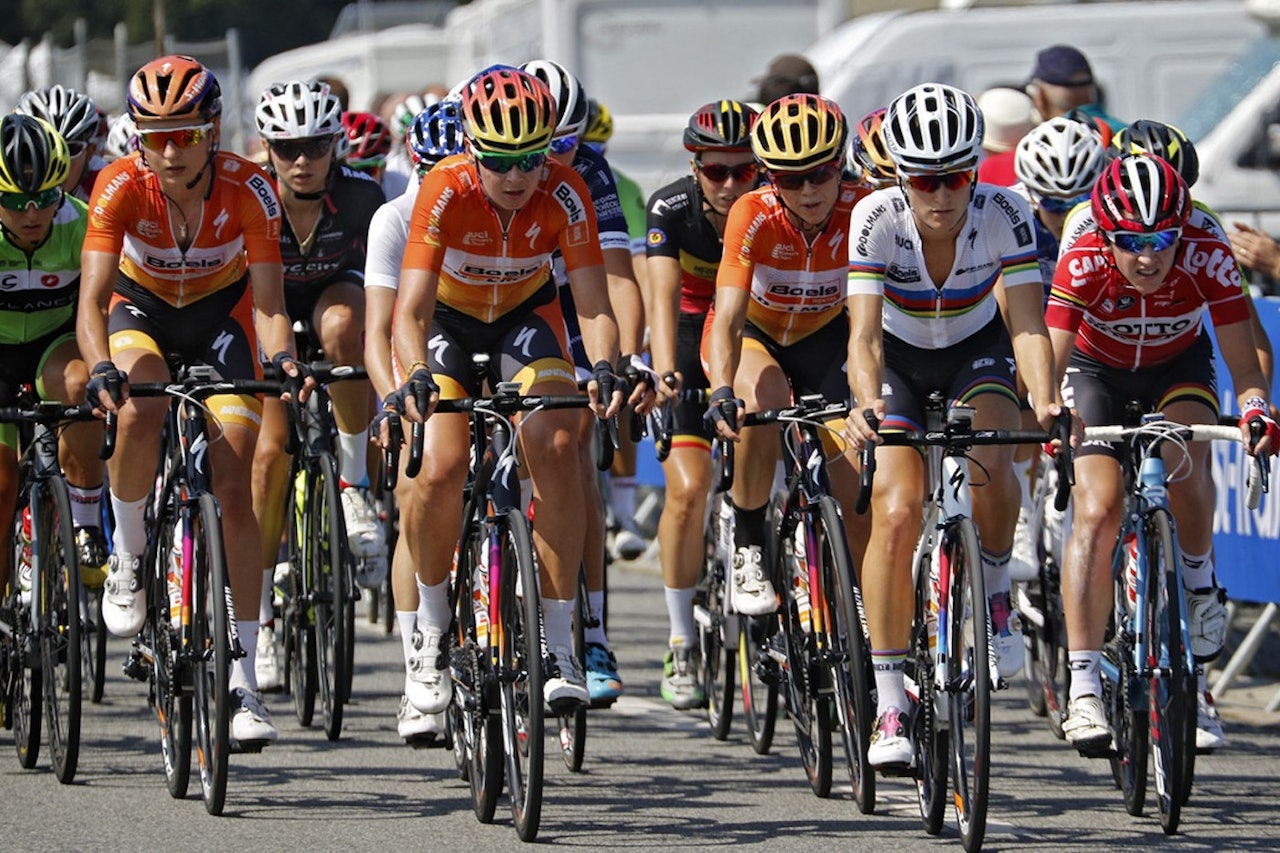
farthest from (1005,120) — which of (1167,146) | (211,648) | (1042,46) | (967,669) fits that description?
(1042,46)

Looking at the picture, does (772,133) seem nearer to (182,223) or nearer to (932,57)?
(182,223)

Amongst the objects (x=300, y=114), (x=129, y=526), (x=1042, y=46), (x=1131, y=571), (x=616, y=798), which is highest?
(x=1042, y=46)

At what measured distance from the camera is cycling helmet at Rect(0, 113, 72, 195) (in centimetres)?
911

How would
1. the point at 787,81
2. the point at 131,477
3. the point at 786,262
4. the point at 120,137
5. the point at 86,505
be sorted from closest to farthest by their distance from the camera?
the point at 131,477, the point at 786,262, the point at 86,505, the point at 787,81, the point at 120,137

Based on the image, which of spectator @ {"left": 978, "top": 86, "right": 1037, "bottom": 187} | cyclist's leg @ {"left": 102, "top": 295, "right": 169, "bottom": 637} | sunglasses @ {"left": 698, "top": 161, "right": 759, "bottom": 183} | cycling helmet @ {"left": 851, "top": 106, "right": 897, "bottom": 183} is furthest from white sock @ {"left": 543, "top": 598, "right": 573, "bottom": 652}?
spectator @ {"left": 978, "top": 86, "right": 1037, "bottom": 187}

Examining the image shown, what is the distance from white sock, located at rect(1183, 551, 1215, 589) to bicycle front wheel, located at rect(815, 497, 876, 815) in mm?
1139

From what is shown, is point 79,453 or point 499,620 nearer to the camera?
point 499,620

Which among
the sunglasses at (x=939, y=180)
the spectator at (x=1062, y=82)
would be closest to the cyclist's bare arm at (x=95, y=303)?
the sunglasses at (x=939, y=180)

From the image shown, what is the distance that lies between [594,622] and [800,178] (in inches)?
67.8

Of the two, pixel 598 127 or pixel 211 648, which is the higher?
pixel 598 127

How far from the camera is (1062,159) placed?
10328mm

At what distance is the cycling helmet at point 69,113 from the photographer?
11258 millimetres

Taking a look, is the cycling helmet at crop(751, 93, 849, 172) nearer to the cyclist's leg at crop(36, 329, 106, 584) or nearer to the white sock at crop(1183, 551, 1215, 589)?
the white sock at crop(1183, 551, 1215, 589)

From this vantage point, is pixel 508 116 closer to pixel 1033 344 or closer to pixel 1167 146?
pixel 1033 344
